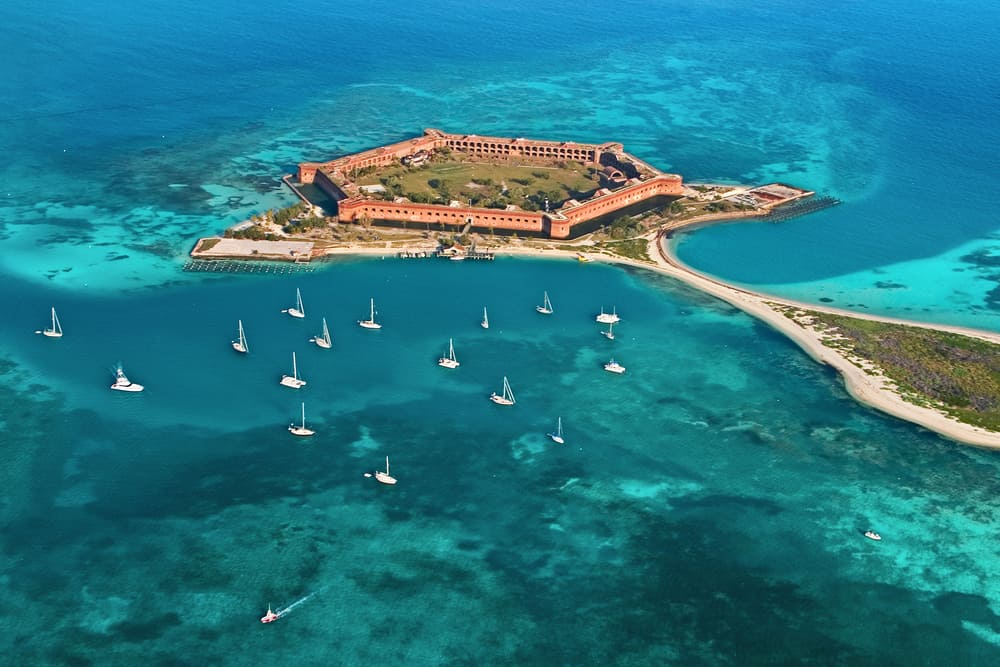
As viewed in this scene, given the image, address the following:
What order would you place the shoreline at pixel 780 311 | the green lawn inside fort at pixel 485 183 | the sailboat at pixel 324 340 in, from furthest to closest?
the green lawn inside fort at pixel 485 183 < the sailboat at pixel 324 340 < the shoreline at pixel 780 311

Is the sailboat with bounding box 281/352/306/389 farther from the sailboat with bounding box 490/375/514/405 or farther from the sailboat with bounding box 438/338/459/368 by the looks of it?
the sailboat with bounding box 490/375/514/405

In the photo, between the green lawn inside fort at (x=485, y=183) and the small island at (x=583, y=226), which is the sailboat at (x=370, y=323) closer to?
the small island at (x=583, y=226)

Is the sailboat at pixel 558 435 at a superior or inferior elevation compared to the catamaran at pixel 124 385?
inferior

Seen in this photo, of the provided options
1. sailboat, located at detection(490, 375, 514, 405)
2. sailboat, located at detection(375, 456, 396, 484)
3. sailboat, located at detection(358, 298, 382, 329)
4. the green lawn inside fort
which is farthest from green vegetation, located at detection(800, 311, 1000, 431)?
sailboat, located at detection(375, 456, 396, 484)

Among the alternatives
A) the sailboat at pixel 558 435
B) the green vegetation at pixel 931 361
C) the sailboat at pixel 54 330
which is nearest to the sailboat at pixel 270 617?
the sailboat at pixel 558 435

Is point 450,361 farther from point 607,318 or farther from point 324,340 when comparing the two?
point 607,318

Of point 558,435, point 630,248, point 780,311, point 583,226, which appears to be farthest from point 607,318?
point 583,226

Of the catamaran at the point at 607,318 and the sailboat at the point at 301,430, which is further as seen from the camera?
the catamaran at the point at 607,318
